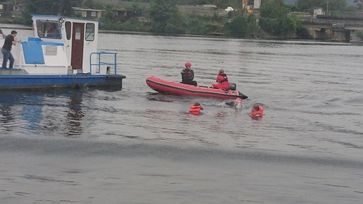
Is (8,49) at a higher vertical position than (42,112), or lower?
higher

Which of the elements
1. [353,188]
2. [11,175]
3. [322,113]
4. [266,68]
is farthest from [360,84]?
[11,175]

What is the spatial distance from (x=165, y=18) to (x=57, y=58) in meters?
122

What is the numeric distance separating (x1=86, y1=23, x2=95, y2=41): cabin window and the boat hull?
5.85ft

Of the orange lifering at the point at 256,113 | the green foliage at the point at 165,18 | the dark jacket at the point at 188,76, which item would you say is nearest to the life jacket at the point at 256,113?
the orange lifering at the point at 256,113

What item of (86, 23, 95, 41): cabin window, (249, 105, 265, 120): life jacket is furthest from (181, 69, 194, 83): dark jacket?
(249, 105, 265, 120): life jacket

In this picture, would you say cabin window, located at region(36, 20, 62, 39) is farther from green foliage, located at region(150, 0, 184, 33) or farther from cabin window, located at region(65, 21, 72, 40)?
green foliage, located at region(150, 0, 184, 33)

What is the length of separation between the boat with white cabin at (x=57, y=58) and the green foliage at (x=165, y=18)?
11693 centimetres

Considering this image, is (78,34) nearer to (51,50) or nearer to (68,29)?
(68,29)

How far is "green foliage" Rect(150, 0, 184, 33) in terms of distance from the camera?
15075cm

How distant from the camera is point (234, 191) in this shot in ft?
48.2

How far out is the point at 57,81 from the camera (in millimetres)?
31109

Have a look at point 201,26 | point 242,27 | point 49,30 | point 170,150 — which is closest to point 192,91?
point 49,30

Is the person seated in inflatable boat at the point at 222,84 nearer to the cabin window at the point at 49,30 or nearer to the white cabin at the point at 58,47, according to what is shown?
the white cabin at the point at 58,47

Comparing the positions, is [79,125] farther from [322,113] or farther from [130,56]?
[130,56]
